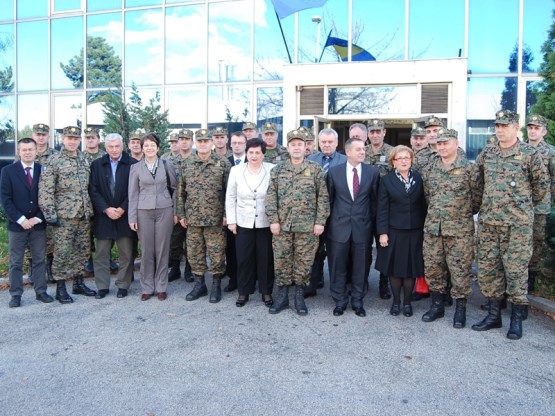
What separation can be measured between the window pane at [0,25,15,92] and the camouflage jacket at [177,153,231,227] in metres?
12.9

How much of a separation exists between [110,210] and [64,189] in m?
0.57

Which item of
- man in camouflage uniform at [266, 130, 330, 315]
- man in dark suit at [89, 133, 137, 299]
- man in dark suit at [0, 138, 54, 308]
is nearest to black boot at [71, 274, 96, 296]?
man in dark suit at [89, 133, 137, 299]

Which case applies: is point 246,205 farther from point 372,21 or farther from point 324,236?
point 372,21

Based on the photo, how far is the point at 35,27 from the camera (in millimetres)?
15344

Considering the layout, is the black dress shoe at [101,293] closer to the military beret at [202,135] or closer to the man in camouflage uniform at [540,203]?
the military beret at [202,135]

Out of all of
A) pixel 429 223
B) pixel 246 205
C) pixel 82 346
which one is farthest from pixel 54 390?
pixel 429 223

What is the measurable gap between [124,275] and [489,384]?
4215 millimetres

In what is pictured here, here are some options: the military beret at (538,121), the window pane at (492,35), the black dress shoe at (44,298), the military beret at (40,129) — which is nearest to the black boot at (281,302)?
the black dress shoe at (44,298)

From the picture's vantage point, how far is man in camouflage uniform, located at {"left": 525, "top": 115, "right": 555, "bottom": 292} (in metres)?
5.38

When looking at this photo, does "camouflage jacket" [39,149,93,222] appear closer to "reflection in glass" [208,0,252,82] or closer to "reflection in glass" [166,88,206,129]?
"reflection in glass" [166,88,206,129]

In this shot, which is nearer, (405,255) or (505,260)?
(505,260)

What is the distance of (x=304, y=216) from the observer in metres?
5.16

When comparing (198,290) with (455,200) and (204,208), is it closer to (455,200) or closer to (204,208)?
(204,208)

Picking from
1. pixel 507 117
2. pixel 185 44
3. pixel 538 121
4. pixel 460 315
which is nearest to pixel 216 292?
pixel 460 315
